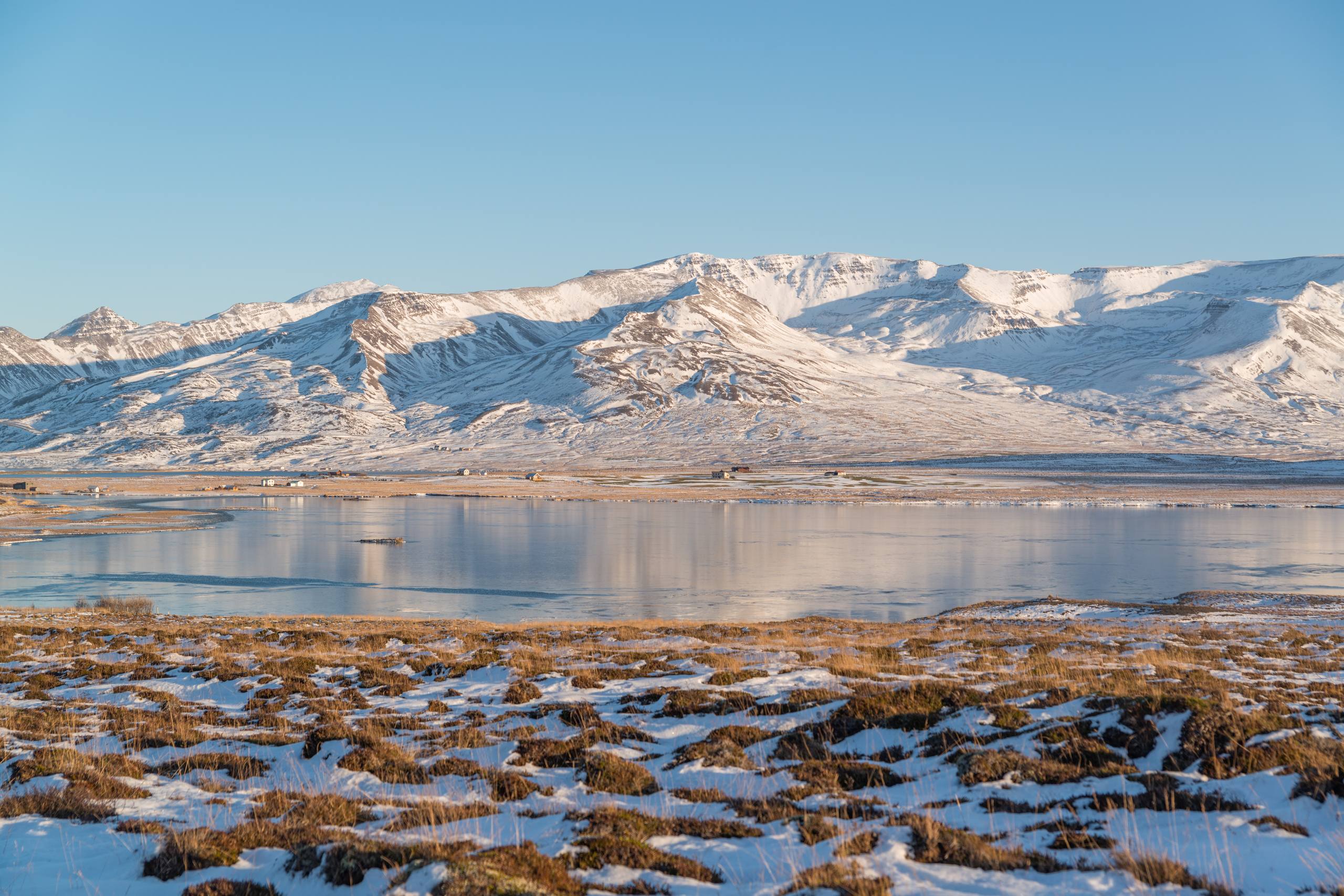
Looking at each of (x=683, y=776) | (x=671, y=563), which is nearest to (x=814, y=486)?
(x=671, y=563)

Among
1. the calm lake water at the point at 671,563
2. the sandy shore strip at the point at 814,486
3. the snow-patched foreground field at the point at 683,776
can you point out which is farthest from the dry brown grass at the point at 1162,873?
the sandy shore strip at the point at 814,486

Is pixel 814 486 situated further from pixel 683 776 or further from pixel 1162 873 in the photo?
pixel 1162 873

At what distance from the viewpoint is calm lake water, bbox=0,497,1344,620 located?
43469mm

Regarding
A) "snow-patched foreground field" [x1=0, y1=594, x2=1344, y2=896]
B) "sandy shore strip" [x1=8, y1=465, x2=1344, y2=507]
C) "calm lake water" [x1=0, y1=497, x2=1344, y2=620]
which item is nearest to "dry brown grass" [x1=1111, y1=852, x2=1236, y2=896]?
"snow-patched foreground field" [x1=0, y1=594, x2=1344, y2=896]

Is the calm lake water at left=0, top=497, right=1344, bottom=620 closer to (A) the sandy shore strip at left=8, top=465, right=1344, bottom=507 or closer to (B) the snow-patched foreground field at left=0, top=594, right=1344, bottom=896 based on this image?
(B) the snow-patched foreground field at left=0, top=594, right=1344, bottom=896

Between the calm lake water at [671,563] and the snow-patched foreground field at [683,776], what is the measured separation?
21376 mm

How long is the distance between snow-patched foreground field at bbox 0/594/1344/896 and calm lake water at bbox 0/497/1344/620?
2138cm

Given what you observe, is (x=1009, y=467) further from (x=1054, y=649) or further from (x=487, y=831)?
(x=487, y=831)

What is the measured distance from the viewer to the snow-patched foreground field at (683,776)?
330 inches

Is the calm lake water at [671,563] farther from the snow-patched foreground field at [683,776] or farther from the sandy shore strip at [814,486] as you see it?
the sandy shore strip at [814,486]

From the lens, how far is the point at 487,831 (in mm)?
9562

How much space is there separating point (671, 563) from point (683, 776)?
4654cm

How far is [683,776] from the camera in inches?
454

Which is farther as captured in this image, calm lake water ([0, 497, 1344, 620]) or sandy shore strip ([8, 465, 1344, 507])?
sandy shore strip ([8, 465, 1344, 507])
